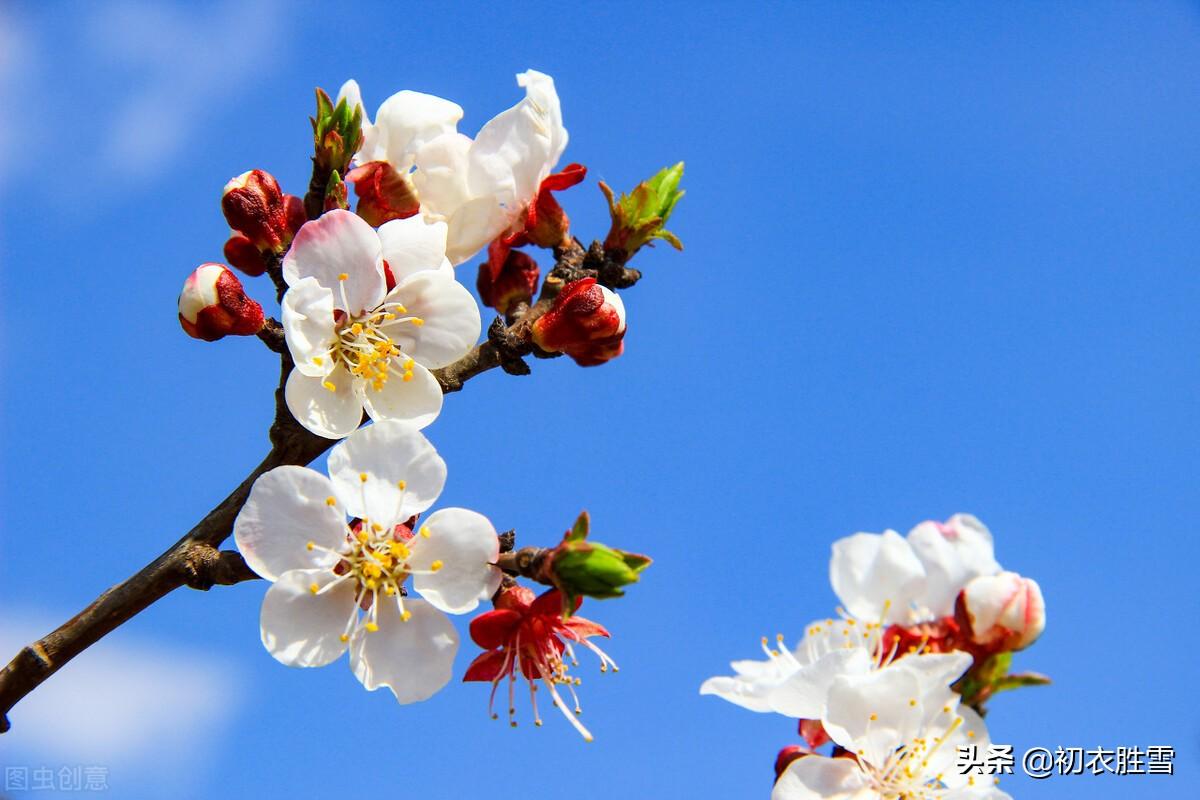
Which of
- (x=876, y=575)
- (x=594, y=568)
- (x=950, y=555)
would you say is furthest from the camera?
(x=876, y=575)

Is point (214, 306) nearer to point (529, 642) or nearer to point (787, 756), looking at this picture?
point (529, 642)

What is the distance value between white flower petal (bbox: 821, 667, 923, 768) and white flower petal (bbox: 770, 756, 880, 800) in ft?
0.14

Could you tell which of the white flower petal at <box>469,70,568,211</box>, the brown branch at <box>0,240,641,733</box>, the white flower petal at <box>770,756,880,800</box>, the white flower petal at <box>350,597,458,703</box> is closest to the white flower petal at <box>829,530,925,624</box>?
the white flower petal at <box>770,756,880,800</box>

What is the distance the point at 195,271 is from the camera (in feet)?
7.45

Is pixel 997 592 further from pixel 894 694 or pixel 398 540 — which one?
pixel 398 540

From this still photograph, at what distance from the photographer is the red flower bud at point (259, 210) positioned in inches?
92.0

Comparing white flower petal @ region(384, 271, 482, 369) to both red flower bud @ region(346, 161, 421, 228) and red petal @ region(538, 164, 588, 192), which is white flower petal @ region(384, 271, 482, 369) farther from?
red petal @ region(538, 164, 588, 192)

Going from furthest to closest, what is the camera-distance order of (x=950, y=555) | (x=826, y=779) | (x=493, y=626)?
(x=950, y=555) < (x=493, y=626) < (x=826, y=779)

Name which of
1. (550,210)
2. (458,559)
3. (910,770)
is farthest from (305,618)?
(910,770)

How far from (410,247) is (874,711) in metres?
1.31

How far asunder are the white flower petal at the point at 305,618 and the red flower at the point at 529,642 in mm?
267

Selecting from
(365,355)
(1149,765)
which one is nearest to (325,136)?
(365,355)

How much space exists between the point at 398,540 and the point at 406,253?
59cm

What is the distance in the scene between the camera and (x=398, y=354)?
2.25 m
